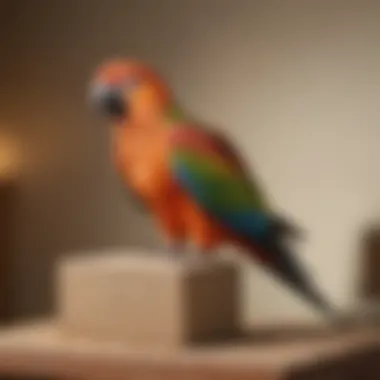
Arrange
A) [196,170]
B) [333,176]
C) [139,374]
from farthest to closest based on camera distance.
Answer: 1. [333,176]
2. [196,170]
3. [139,374]

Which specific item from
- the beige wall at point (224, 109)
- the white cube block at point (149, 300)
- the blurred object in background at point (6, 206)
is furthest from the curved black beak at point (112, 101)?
the blurred object in background at point (6, 206)

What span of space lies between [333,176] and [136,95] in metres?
0.34

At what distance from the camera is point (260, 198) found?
1.30 m

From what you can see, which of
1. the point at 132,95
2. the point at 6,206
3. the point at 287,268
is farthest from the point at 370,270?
the point at 6,206

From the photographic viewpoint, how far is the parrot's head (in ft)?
4.13

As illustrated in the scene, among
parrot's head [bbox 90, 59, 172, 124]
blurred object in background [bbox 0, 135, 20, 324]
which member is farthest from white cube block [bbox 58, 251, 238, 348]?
blurred object in background [bbox 0, 135, 20, 324]

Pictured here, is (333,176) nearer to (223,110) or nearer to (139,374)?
(223,110)

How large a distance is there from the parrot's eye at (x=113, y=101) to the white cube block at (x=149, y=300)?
0.18 m

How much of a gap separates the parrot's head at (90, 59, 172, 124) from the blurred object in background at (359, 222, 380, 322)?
1.17 ft

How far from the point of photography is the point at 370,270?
4.70 feet

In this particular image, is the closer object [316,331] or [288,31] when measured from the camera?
[316,331]

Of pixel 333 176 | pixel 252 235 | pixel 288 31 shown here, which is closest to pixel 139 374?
pixel 252 235

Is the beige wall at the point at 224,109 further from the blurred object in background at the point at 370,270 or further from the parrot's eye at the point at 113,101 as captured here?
the parrot's eye at the point at 113,101

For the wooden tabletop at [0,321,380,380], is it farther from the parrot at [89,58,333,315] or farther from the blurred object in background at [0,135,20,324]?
the blurred object in background at [0,135,20,324]
